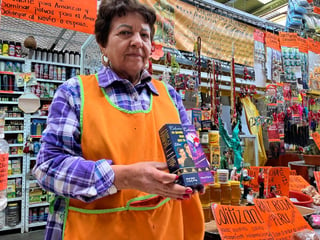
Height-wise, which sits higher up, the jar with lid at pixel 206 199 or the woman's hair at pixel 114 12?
the woman's hair at pixel 114 12

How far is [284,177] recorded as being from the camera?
1717 millimetres

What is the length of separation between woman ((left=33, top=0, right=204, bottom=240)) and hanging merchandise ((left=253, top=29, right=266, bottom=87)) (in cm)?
197

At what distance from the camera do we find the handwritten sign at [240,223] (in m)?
1.06

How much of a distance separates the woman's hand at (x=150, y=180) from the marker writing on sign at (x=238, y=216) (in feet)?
1.78

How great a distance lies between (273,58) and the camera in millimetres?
2771

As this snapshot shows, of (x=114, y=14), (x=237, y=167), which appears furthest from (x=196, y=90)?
(x=114, y=14)

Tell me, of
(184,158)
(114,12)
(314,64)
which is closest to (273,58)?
(314,64)

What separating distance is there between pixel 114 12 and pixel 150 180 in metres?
0.58

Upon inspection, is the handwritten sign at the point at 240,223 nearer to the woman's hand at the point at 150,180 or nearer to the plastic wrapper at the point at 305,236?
the plastic wrapper at the point at 305,236

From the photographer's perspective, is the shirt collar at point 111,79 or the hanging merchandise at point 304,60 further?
the hanging merchandise at point 304,60

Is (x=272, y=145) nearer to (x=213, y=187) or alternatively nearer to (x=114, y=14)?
(x=213, y=187)

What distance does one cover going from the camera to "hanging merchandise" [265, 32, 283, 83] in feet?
8.98

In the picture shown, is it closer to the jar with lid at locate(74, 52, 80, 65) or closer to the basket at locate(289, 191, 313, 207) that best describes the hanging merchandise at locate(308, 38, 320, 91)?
the basket at locate(289, 191, 313, 207)

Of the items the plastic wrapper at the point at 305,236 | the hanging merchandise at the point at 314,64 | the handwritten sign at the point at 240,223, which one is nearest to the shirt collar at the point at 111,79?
the handwritten sign at the point at 240,223
